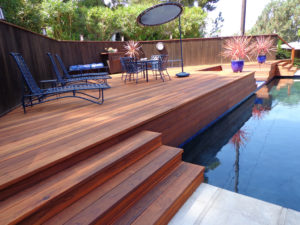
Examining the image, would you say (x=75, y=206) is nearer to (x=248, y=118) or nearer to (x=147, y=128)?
(x=147, y=128)

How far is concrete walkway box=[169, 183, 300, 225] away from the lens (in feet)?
4.95

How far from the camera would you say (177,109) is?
2895mm

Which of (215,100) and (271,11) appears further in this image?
(271,11)

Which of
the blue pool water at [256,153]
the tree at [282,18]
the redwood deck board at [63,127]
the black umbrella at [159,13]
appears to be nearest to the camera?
the redwood deck board at [63,127]

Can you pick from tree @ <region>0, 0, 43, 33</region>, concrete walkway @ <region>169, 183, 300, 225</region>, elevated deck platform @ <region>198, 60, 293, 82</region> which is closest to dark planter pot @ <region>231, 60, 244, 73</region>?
elevated deck platform @ <region>198, 60, 293, 82</region>

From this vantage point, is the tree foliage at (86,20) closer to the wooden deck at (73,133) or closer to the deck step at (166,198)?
the wooden deck at (73,133)

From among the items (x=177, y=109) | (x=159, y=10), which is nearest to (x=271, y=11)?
(x=159, y=10)

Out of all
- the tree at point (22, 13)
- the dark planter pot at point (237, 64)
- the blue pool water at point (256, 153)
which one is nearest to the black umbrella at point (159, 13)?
the dark planter pot at point (237, 64)

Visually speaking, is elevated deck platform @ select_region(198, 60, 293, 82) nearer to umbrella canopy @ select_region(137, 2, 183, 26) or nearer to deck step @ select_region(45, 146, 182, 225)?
umbrella canopy @ select_region(137, 2, 183, 26)

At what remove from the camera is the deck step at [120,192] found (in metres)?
1.26

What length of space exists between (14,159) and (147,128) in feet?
4.20

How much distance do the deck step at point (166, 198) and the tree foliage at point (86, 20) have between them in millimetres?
8561

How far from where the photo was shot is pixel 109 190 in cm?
149

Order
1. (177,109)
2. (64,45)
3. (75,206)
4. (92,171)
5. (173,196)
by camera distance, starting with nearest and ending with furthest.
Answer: (75,206) < (92,171) < (173,196) < (177,109) < (64,45)
